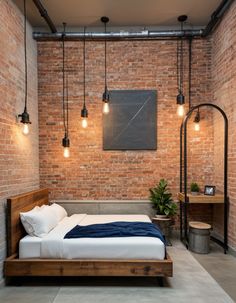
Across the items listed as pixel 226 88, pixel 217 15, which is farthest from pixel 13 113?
pixel 217 15

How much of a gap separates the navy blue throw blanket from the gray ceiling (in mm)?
3928

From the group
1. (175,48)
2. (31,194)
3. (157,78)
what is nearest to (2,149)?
(31,194)

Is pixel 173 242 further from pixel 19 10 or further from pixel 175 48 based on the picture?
pixel 19 10

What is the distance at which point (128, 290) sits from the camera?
3.00 m

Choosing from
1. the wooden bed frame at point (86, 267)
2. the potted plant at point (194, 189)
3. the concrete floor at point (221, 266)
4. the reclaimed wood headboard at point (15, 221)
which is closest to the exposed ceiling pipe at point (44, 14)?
the reclaimed wood headboard at point (15, 221)

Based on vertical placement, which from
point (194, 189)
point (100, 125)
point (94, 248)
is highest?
point (100, 125)

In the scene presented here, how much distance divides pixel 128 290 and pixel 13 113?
10.6ft

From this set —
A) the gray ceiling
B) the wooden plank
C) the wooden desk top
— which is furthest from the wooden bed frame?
the gray ceiling

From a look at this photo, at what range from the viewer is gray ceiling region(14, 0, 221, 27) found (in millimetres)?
4156

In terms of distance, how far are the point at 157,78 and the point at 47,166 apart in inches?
123

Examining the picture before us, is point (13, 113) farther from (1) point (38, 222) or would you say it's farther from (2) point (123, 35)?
(2) point (123, 35)

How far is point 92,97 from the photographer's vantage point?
16.6 ft

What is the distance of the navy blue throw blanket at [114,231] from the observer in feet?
10.9

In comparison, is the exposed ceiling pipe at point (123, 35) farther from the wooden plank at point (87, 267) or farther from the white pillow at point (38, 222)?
the wooden plank at point (87, 267)
